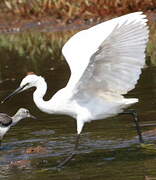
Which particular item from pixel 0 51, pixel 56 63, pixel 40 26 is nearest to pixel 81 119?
pixel 56 63

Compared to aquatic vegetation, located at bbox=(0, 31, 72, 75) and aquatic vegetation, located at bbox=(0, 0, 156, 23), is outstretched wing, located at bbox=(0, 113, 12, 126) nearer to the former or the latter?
aquatic vegetation, located at bbox=(0, 31, 72, 75)

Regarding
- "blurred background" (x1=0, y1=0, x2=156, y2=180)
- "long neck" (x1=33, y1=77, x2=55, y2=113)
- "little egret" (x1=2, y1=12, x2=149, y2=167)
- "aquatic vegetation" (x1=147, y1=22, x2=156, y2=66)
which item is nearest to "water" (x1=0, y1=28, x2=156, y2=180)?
"blurred background" (x1=0, y1=0, x2=156, y2=180)

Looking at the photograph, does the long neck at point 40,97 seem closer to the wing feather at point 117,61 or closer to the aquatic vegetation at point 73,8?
the wing feather at point 117,61

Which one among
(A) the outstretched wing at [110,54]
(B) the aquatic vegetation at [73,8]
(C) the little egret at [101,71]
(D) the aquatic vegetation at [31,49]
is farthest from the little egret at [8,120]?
(B) the aquatic vegetation at [73,8]

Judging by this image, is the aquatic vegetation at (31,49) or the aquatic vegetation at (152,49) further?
the aquatic vegetation at (31,49)

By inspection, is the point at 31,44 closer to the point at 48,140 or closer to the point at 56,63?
the point at 56,63

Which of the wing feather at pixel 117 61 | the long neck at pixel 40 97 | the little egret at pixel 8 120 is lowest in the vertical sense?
the little egret at pixel 8 120

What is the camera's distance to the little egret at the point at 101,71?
32.6 ft

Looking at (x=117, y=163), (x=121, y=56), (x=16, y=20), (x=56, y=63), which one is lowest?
(x=16, y=20)

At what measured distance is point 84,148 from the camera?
11.1 m

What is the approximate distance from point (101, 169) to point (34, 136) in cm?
254

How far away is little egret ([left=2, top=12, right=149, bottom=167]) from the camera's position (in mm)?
9945

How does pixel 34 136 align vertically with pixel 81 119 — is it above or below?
below

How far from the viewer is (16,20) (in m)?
27.6
